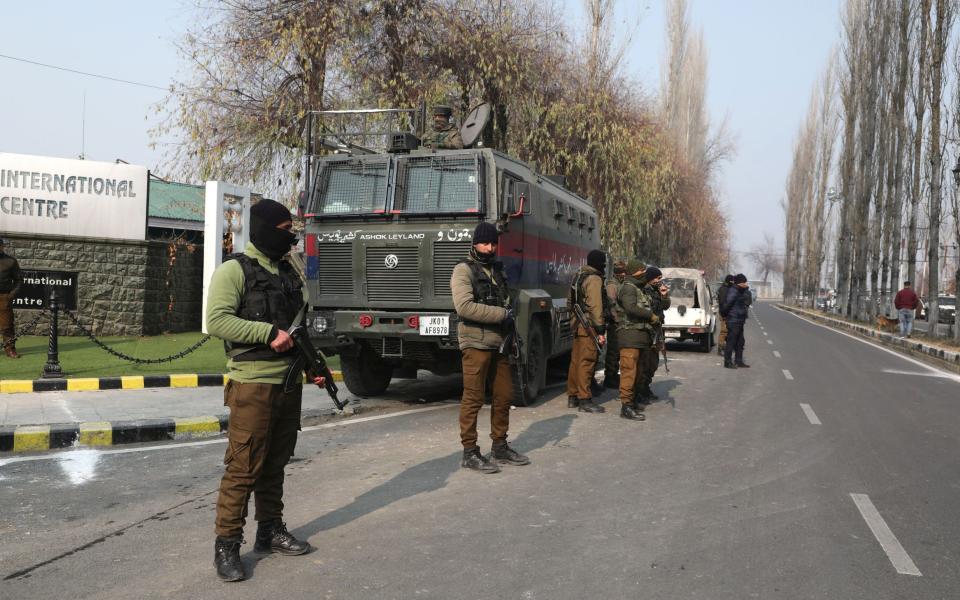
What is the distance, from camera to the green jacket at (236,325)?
4043mm

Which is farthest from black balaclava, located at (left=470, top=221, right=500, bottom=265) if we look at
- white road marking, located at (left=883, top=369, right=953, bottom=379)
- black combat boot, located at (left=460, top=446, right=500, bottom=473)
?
white road marking, located at (left=883, top=369, right=953, bottom=379)

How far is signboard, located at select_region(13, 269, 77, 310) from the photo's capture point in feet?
49.7

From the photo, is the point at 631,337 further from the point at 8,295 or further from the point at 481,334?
the point at 8,295

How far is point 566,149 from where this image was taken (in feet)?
69.3

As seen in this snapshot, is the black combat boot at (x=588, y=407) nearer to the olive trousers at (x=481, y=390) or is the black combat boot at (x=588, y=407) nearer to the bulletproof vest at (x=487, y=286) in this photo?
the olive trousers at (x=481, y=390)

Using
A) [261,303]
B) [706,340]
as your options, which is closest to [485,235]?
[261,303]

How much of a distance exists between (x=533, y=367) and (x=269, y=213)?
6248 mm

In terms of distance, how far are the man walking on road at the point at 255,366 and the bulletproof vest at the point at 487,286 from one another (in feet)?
7.30

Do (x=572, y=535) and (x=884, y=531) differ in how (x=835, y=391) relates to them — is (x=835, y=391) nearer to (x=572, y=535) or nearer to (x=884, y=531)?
(x=884, y=531)

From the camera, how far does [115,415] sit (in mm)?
8211

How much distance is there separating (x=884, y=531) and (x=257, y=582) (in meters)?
3.75

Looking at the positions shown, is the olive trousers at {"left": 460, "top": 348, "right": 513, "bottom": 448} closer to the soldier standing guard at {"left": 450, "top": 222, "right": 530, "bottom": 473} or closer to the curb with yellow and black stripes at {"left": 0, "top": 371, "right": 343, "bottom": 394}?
the soldier standing guard at {"left": 450, "top": 222, "right": 530, "bottom": 473}

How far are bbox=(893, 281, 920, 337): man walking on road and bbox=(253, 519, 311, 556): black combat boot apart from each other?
24.3m

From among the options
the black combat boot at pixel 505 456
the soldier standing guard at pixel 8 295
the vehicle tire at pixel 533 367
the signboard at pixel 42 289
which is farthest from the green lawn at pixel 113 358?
the black combat boot at pixel 505 456
